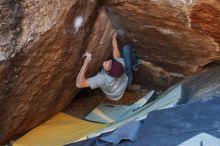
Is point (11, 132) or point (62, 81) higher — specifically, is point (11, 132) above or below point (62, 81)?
below

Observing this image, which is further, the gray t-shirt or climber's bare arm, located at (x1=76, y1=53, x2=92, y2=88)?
the gray t-shirt

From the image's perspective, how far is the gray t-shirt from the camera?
4.48 metres

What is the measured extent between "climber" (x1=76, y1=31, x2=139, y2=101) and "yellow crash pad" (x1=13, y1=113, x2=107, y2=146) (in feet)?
1.40

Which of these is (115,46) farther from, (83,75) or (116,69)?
(83,75)

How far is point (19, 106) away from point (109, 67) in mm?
1040

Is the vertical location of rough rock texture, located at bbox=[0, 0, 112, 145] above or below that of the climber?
above

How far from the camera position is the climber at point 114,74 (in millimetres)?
4363

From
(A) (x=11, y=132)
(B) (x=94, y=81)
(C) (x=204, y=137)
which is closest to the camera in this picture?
(C) (x=204, y=137)

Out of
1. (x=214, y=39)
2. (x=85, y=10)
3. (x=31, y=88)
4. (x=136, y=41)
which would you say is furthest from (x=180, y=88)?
(x=31, y=88)

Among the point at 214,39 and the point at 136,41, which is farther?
the point at 136,41

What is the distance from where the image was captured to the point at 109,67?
171 inches

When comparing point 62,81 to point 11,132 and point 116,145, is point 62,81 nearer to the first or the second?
point 11,132

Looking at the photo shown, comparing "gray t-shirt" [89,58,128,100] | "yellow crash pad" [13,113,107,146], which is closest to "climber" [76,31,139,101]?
"gray t-shirt" [89,58,128,100]

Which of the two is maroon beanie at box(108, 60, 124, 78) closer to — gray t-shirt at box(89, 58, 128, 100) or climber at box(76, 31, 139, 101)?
climber at box(76, 31, 139, 101)
